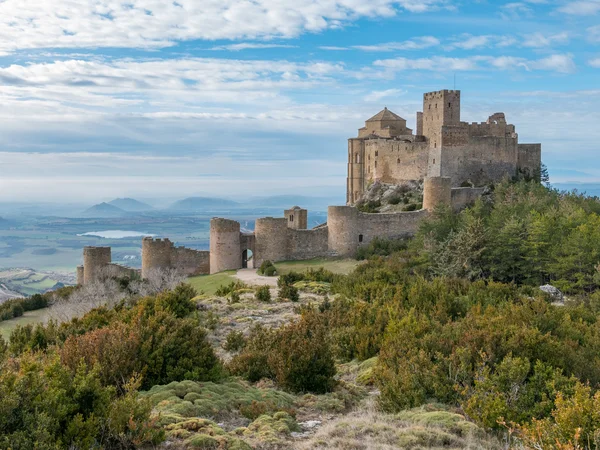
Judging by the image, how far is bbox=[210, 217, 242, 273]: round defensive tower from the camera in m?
32.2

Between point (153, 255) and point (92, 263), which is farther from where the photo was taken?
point (92, 263)

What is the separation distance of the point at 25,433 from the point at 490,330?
7699 millimetres

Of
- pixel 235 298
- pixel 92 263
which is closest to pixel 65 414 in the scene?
pixel 235 298

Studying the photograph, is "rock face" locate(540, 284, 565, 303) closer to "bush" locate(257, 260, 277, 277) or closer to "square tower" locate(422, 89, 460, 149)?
"bush" locate(257, 260, 277, 277)

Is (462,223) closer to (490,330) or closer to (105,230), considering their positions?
(490,330)

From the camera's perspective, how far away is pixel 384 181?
41.6m

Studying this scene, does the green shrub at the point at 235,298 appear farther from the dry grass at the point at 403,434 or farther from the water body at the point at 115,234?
the water body at the point at 115,234

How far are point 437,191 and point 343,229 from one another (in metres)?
5.91

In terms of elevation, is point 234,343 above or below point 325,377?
below

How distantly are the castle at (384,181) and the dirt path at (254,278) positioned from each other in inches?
64.0

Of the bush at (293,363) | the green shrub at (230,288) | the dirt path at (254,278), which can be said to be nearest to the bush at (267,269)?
the dirt path at (254,278)

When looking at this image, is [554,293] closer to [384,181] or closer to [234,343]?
[234,343]

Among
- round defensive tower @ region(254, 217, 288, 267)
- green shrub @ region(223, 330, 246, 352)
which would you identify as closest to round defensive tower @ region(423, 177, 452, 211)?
round defensive tower @ region(254, 217, 288, 267)

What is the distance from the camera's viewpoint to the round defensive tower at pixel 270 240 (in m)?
32.9
